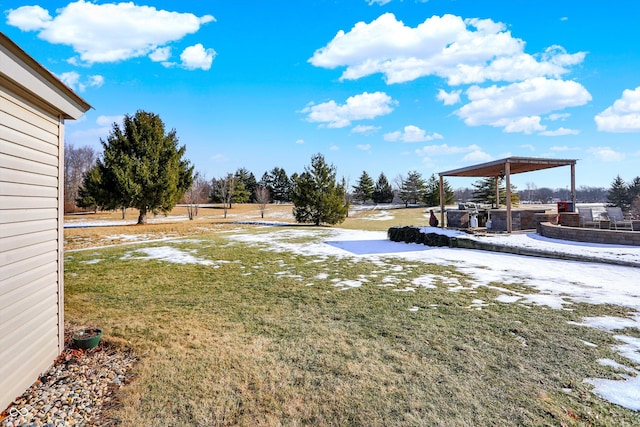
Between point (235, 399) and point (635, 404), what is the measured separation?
267cm

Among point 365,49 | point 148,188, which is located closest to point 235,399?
point 365,49

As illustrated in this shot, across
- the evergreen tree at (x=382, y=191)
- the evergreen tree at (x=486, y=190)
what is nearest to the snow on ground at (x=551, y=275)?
the evergreen tree at (x=486, y=190)

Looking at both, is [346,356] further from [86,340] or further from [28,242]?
[28,242]

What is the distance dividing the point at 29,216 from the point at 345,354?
9.63 feet

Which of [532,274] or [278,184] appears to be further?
[278,184]

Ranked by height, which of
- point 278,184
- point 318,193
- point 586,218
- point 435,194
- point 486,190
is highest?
point 278,184

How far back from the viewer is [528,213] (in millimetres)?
11203

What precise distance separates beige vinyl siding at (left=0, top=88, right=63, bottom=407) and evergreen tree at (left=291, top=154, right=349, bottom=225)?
55.7 ft

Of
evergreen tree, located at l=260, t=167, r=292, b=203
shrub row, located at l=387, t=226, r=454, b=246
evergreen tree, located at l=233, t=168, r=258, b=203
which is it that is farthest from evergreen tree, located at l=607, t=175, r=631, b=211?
evergreen tree, located at l=233, t=168, r=258, b=203

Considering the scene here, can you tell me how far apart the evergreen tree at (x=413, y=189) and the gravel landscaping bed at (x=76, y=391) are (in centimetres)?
4411

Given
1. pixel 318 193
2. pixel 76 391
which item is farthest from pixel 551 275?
pixel 318 193

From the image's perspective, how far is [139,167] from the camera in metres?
16.8

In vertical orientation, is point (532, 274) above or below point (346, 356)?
above

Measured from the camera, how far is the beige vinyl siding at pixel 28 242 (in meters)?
2.19
